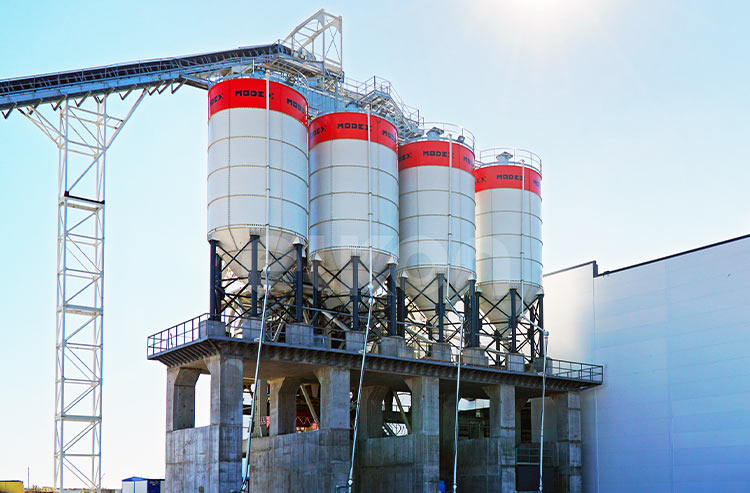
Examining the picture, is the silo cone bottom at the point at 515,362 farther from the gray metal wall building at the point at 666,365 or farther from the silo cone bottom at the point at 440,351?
the gray metal wall building at the point at 666,365

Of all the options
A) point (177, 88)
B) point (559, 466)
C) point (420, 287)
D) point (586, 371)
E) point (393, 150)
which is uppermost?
point (177, 88)

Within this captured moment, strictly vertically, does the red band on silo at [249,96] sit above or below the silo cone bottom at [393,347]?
above

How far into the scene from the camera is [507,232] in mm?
50188

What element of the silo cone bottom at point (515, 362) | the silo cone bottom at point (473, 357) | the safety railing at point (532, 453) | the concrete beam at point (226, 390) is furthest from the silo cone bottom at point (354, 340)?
the safety railing at point (532, 453)

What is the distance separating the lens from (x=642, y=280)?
48344mm

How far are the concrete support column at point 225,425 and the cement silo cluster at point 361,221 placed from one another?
3.50 metres

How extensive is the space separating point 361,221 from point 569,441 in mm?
18020

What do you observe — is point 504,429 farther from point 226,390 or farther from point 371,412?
point 226,390

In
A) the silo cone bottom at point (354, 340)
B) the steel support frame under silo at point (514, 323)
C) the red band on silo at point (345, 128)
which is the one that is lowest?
the silo cone bottom at point (354, 340)

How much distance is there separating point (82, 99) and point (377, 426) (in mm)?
22799

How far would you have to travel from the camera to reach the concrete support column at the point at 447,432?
47.8 meters

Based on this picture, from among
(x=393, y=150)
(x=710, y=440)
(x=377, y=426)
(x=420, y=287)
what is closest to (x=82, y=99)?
(x=393, y=150)

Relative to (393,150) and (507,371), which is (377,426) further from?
(393,150)

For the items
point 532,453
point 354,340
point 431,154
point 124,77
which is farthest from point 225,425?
point 532,453
